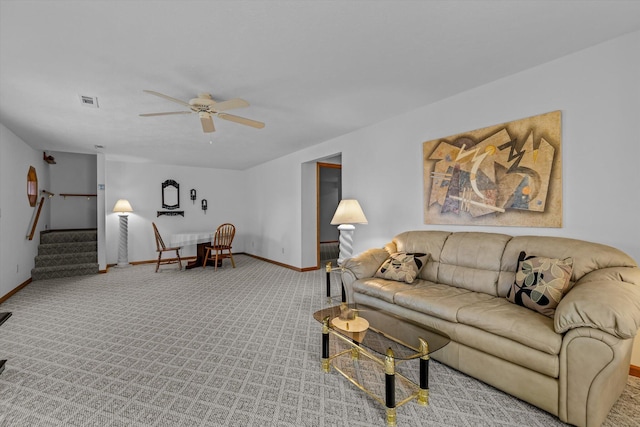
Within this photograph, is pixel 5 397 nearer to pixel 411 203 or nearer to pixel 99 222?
pixel 411 203

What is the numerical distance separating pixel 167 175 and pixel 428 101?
6.29 m

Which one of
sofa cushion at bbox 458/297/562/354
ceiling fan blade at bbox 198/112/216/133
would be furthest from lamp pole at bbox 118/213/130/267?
sofa cushion at bbox 458/297/562/354

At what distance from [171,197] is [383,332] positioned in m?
6.76

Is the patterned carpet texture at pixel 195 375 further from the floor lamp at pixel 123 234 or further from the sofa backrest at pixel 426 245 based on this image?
the floor lamp at pixel 123 234

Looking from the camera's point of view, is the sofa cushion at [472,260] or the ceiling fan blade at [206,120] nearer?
the sofa cushion at [472,260]

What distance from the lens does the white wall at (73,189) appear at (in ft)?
21.6

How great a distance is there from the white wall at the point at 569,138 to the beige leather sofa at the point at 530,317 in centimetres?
28

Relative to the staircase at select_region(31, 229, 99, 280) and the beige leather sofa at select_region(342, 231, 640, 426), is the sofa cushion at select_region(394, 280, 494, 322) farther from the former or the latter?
the staircase at select_region(31, 229, 99, 280)

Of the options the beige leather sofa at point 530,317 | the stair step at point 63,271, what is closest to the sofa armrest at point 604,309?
the beige leather sofa at point 530,317

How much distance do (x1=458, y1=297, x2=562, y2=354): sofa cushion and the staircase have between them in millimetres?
6591

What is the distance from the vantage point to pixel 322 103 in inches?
131

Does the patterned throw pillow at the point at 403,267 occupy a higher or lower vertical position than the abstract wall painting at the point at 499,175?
lower

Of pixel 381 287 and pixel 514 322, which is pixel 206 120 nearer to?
pixel 381 287

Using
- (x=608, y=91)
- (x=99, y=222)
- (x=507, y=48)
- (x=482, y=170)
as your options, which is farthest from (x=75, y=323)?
(x=608, y=91)
